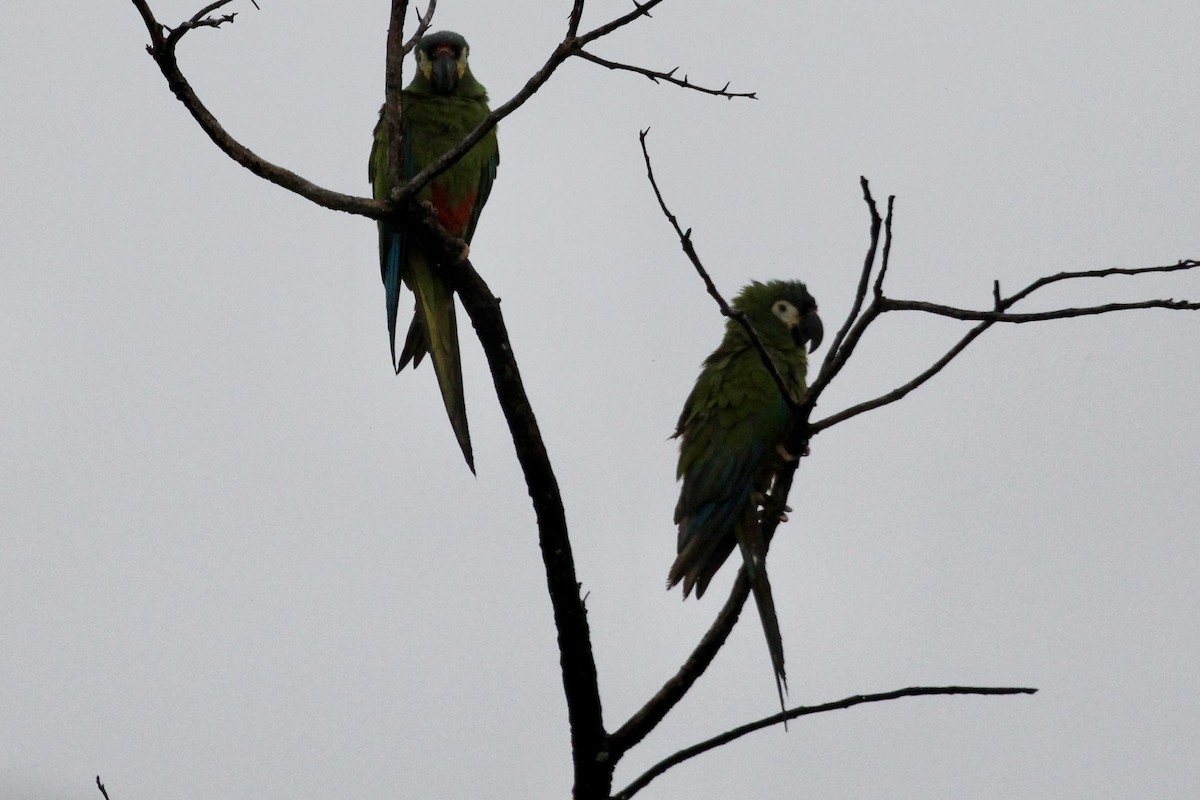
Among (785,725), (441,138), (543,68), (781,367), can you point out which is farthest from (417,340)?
(785,725)

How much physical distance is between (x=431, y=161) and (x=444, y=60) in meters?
0.50

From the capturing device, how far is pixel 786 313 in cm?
510

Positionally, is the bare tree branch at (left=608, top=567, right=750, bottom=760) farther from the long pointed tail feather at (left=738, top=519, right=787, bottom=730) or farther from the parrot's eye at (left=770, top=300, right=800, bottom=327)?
the parrot's eye at (left=770, top=300, right=800, bottom=327)

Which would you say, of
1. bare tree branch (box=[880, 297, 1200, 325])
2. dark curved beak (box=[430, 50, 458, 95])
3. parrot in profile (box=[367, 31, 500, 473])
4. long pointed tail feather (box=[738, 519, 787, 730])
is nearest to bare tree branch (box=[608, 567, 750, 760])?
long pointed tail feather (box=[738, 519, 787, 730])

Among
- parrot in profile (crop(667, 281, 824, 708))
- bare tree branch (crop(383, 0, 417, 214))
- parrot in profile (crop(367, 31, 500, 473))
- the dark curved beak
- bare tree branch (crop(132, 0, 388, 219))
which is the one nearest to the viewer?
bare tree branch (crop(132, 0, 388, 219))

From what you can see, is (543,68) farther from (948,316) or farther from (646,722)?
(646,722)

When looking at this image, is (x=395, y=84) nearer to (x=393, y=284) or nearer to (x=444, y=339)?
(x=444, y=339)

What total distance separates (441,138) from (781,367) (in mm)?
1882

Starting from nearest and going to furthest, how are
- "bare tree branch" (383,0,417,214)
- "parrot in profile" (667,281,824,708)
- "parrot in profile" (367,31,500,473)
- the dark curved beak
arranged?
1. "bare tree branch" (383,0,417,214)
2. "parrot in profile" (667,281,824,708)
3. "parrot in profile" (367,31,500,473)
4. the dark curved beak

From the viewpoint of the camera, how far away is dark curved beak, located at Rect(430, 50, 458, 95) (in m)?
5.38

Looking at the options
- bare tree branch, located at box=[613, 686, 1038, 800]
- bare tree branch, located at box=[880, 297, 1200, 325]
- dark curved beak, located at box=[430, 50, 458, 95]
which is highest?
dark curved beak, located at box=[430, 50, 458, 95]

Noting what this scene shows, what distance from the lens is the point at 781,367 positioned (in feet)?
15.6

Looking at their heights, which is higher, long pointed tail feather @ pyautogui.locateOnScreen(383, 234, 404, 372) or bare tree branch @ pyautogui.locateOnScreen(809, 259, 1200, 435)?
long pointed tail feather @ pyautogui.locateOnScreen(383, 234, 404, 372)

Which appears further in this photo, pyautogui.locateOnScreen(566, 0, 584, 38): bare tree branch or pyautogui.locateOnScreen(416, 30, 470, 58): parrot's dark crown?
pyautogui.locateOnScreen(416, 30, 470, 58): parrot's dark crown
